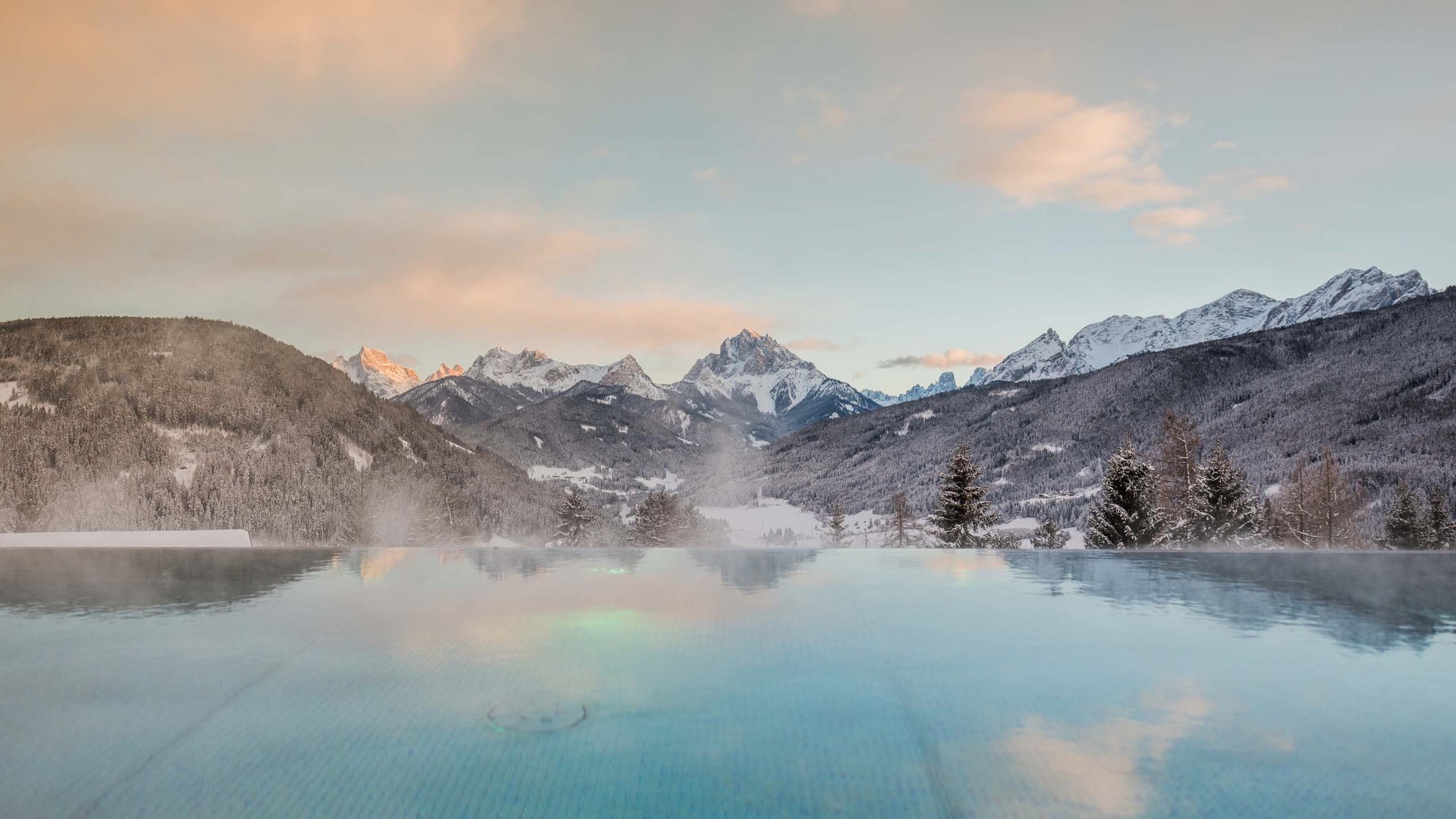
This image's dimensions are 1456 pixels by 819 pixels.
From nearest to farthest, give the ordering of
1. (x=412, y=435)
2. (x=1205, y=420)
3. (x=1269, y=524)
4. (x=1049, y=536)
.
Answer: (x=1269, y=524) → (x=1049, y=536) → (x=412, y=435) → (x=1205, y=420)

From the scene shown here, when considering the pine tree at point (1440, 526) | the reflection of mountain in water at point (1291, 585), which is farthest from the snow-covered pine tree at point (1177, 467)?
the reflection of mountain in water at point (1291, 585)

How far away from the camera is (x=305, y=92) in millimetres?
18234

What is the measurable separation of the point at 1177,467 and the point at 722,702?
3198 cm

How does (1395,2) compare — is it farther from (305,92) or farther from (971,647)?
(305,92)

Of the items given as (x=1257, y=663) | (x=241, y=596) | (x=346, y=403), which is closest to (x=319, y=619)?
(x=241, y=596)

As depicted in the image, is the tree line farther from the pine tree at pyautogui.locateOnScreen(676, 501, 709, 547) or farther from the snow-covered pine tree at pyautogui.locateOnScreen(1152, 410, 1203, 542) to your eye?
the pine tree at pyautogui.locateOnScreen(676, 501, 709, 547)

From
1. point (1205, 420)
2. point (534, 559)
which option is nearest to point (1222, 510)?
point (534, 559)

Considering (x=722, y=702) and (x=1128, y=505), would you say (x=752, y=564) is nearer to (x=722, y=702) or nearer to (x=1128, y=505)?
(x=722, y=702)

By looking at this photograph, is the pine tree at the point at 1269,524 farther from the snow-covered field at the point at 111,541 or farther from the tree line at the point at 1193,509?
the snow-covered field at the point at 111,541

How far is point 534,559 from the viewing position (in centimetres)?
1259

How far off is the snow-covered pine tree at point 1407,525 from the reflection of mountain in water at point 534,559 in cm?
3803

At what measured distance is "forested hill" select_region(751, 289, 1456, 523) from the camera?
111250 millimetres

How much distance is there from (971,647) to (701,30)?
15.2 metres

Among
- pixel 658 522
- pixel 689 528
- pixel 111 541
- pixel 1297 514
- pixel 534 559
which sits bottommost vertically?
pixel 689 528
